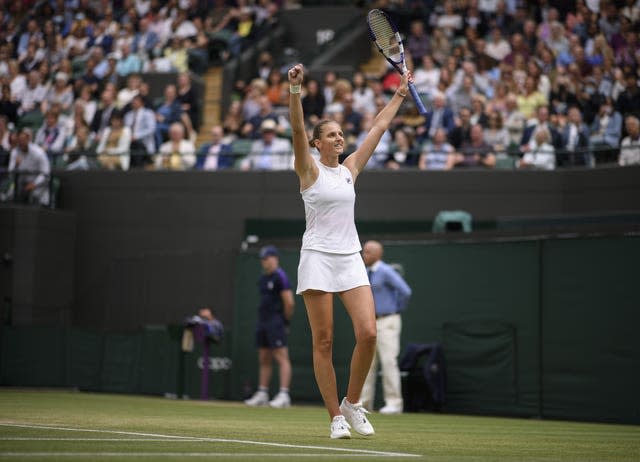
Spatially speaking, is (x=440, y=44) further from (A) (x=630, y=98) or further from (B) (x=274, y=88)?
(A) (x=630, y=98)

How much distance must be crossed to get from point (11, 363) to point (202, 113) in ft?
25.5

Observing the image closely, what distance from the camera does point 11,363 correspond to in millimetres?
20734

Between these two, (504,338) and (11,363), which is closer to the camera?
(504,338)

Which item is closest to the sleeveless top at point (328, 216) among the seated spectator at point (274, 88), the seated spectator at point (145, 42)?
the seated spectator at point (274, 88)

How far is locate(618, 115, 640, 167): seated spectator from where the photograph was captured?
59.9 ft

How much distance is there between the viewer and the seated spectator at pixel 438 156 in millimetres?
20719

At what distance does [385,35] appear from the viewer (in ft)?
32.7

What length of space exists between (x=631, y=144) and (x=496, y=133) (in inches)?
108

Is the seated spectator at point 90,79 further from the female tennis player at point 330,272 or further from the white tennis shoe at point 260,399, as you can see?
the female tennis player at point 330,272

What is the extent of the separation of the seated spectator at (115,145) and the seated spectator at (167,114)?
1.97 feet

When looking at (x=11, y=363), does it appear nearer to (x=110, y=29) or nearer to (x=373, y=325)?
(x=110, y=29)

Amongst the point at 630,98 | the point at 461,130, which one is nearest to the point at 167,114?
the point at 461,130

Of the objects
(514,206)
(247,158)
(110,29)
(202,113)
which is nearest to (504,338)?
(514,206)

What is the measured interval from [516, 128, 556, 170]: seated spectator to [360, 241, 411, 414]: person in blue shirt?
565 centimetres
